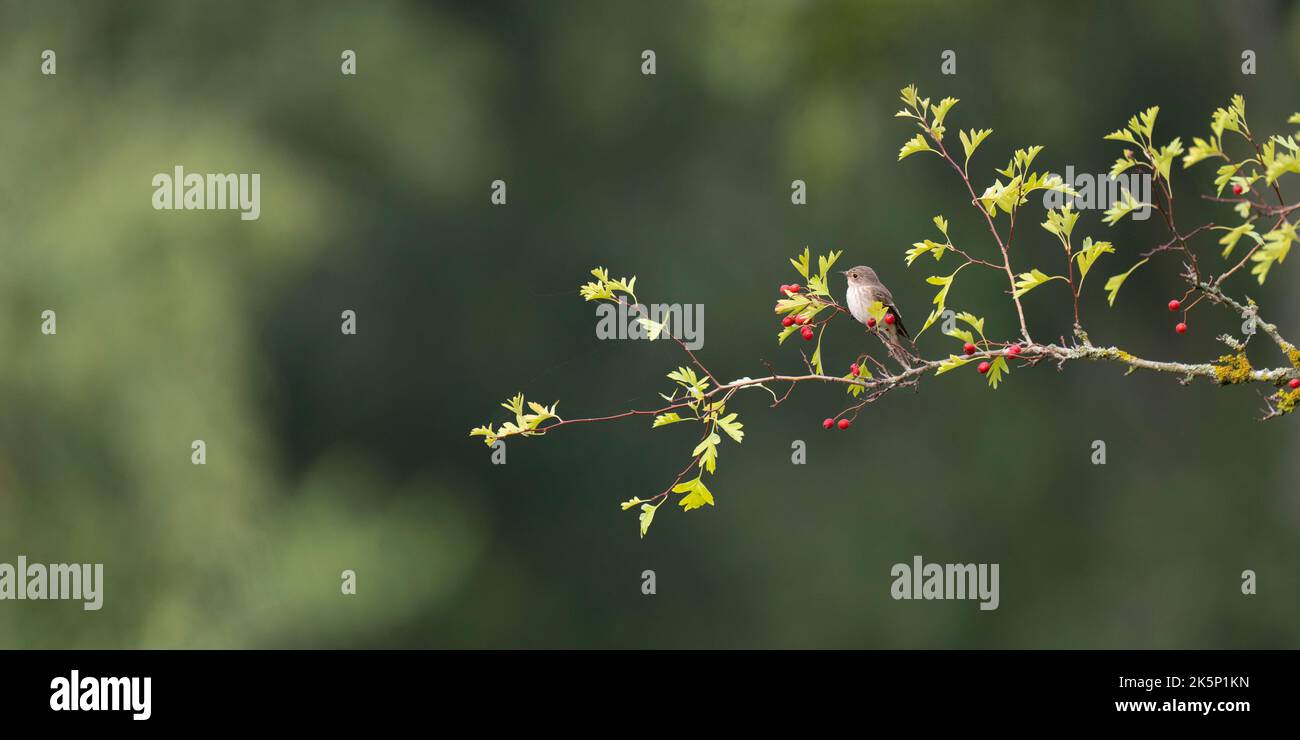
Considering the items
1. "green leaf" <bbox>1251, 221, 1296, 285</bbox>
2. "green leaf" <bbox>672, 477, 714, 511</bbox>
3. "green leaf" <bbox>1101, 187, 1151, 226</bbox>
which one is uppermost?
"green leaf" <bbox>1101, 187, 1151, 226</bbox>

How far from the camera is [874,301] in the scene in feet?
12.0

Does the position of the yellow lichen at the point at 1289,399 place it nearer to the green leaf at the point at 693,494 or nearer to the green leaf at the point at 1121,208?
the green leaf at the point at 1121,208

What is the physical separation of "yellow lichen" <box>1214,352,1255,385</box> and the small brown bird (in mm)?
598

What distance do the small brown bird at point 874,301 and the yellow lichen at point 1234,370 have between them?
23.5 inches

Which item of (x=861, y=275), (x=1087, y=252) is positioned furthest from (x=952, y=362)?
(x=861, y=275)

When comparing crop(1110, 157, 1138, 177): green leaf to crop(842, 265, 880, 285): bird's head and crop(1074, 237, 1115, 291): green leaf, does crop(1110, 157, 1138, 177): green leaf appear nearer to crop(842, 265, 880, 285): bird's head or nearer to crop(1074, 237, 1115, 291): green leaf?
crop(1074, 237, 1115, 291): green leaf

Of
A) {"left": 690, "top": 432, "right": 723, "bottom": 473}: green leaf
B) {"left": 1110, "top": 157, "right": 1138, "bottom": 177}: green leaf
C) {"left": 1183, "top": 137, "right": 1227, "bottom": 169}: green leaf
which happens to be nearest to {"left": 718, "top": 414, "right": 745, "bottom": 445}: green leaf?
{"left": 690, "top": 432, "right": 723, "bottom": 473}: green leaf

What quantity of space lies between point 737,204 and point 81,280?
13.9 feet

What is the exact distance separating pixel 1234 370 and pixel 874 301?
1.09 metres

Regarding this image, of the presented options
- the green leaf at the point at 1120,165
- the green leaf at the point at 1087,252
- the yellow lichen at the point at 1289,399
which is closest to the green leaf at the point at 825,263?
the green leaf at the point at 1087,252

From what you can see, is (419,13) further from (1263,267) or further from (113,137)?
(1263,267)

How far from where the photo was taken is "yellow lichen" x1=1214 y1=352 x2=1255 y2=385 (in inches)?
106

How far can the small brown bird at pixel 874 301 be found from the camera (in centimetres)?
317

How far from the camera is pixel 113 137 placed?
8.97 meters
